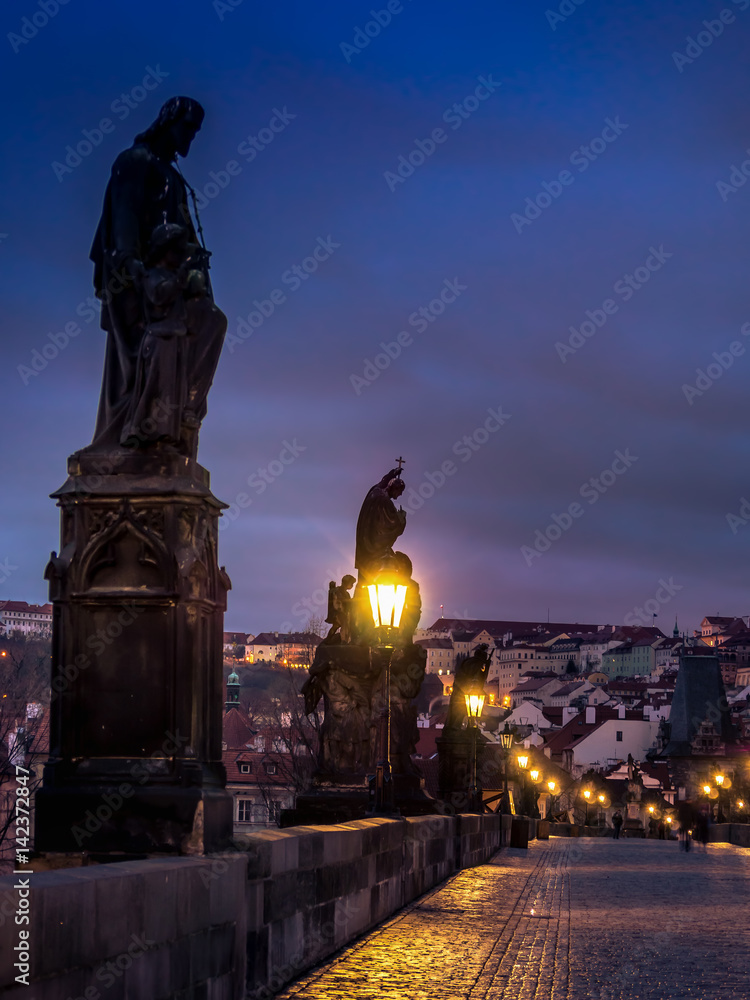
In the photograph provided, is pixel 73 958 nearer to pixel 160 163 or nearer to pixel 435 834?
pixel 160 163

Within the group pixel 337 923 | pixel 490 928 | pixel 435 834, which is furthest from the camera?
pixel 435 834

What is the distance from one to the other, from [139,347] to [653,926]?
8.04 meters

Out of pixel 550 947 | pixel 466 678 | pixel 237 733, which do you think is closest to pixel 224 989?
pixel 550 947

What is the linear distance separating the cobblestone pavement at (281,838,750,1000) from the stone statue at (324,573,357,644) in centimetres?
303

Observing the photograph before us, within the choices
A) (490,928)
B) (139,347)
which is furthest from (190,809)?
(490,928)

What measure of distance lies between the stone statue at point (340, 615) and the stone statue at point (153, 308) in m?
9.82

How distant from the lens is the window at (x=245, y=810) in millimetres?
69900

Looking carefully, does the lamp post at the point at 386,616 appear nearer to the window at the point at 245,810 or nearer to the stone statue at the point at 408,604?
the stone statue at the point at 408,604

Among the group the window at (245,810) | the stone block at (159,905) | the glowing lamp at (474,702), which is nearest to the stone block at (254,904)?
the stone block at (159,905)

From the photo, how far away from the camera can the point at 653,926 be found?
505 inches

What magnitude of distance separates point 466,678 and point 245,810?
165ft

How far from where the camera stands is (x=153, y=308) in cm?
718

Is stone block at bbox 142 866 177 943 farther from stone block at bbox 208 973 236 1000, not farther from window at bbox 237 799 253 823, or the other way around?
window at bbox 237 799 253 823

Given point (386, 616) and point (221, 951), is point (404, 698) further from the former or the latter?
point (221, 951)
